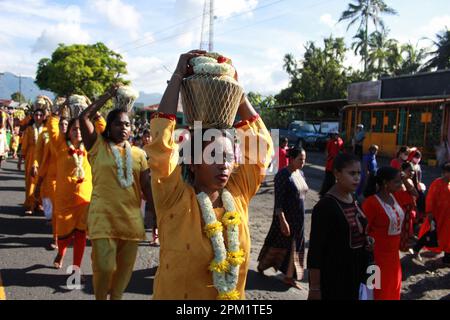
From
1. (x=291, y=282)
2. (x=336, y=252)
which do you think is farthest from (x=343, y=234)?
(x=291, y=282)

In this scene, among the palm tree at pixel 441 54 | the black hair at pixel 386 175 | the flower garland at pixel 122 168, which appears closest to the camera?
the flower garland at pixel 122 168

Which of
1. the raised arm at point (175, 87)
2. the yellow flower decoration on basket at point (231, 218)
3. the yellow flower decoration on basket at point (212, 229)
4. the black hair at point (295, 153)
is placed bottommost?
the yellow flower decoration on basket at point (212, 229)

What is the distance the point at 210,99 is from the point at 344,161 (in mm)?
1632

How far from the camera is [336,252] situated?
323cm

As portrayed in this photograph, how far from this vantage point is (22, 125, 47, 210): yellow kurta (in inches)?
329

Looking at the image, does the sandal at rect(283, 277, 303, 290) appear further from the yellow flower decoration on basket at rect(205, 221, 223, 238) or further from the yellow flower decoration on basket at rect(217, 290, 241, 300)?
the yellow flower decoration on basket at rect(205, 221, 223, 238)

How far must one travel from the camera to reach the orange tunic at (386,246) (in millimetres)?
3969

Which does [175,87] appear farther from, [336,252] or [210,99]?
[336,252]

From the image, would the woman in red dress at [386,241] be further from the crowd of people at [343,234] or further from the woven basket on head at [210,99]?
the woven basket on head at [210,99]

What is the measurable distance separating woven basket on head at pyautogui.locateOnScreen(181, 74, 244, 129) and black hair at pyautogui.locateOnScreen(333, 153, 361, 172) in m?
1.42

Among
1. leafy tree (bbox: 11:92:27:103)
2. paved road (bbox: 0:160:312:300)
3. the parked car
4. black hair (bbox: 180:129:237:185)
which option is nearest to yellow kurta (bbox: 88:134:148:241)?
paved road (bbox: 0:160:312:300)

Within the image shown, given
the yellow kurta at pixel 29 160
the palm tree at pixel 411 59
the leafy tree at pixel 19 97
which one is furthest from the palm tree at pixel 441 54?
the leafy tree at pixel 19 97

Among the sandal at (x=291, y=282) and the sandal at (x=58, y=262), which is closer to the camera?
the sandal at (x=291, y=282)

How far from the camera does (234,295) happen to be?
237cm
